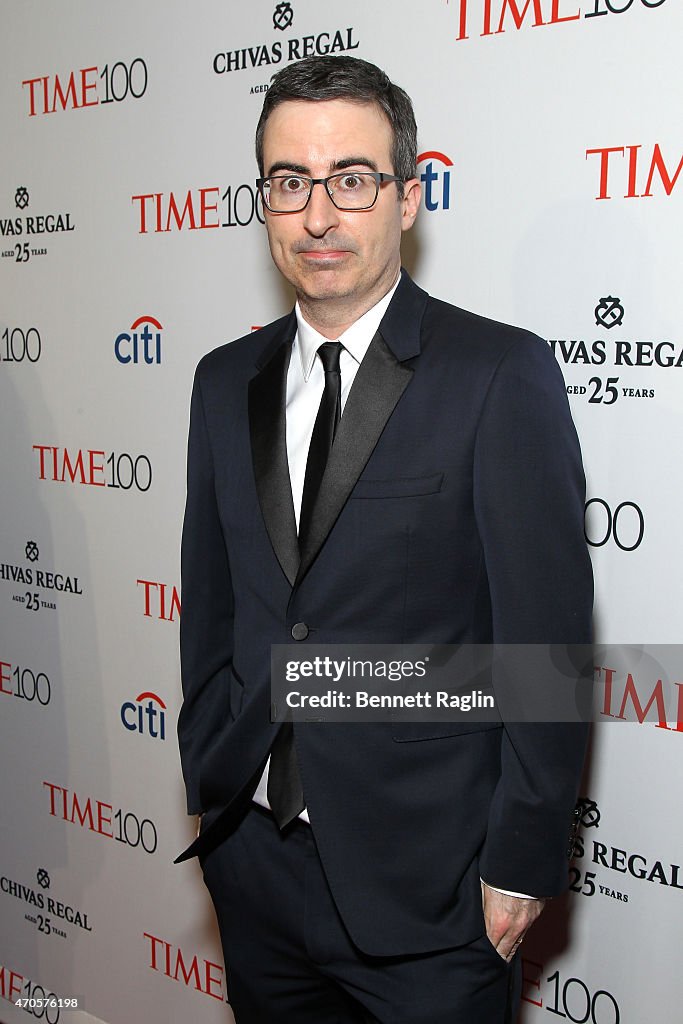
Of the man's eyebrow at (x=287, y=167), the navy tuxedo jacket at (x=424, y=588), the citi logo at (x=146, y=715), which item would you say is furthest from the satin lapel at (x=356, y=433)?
the citi logo at (x=146, y=715)

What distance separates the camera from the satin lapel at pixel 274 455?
4.37 feet

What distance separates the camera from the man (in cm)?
122

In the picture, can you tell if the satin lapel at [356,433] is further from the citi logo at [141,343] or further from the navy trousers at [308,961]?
the citi logo at [141,343]

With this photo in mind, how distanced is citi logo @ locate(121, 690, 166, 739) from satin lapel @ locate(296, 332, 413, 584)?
1085 millimetres

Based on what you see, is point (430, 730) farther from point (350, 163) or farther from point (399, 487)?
point (350, 163)

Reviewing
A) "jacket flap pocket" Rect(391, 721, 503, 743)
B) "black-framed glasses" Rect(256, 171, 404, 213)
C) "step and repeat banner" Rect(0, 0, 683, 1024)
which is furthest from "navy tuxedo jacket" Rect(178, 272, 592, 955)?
"step and repeat banner" Rect(0, 0, 683, 1024)

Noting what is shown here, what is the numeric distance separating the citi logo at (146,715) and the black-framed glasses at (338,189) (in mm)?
1282

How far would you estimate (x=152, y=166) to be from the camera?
2.10 metres

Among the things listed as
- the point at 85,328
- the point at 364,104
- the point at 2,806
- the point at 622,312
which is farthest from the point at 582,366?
the point at 2,806

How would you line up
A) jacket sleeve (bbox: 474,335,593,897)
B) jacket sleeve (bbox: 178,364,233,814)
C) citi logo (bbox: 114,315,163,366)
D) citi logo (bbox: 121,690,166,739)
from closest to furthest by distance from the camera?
jacket sleeve (bbox: 474,335,593,897), jacket sleeve (bbox: 178,364,233,814), citi logo (bbox: 114,315,163,366), citi logo (bbox: 121,690,166,739)

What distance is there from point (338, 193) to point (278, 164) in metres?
0.08

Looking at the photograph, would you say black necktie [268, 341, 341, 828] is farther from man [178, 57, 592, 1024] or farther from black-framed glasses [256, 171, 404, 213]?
black-framed glasses [256, 171, 404, 213]

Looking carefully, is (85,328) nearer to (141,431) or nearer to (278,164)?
(141,431)

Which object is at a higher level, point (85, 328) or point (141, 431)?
point (85, 328)
